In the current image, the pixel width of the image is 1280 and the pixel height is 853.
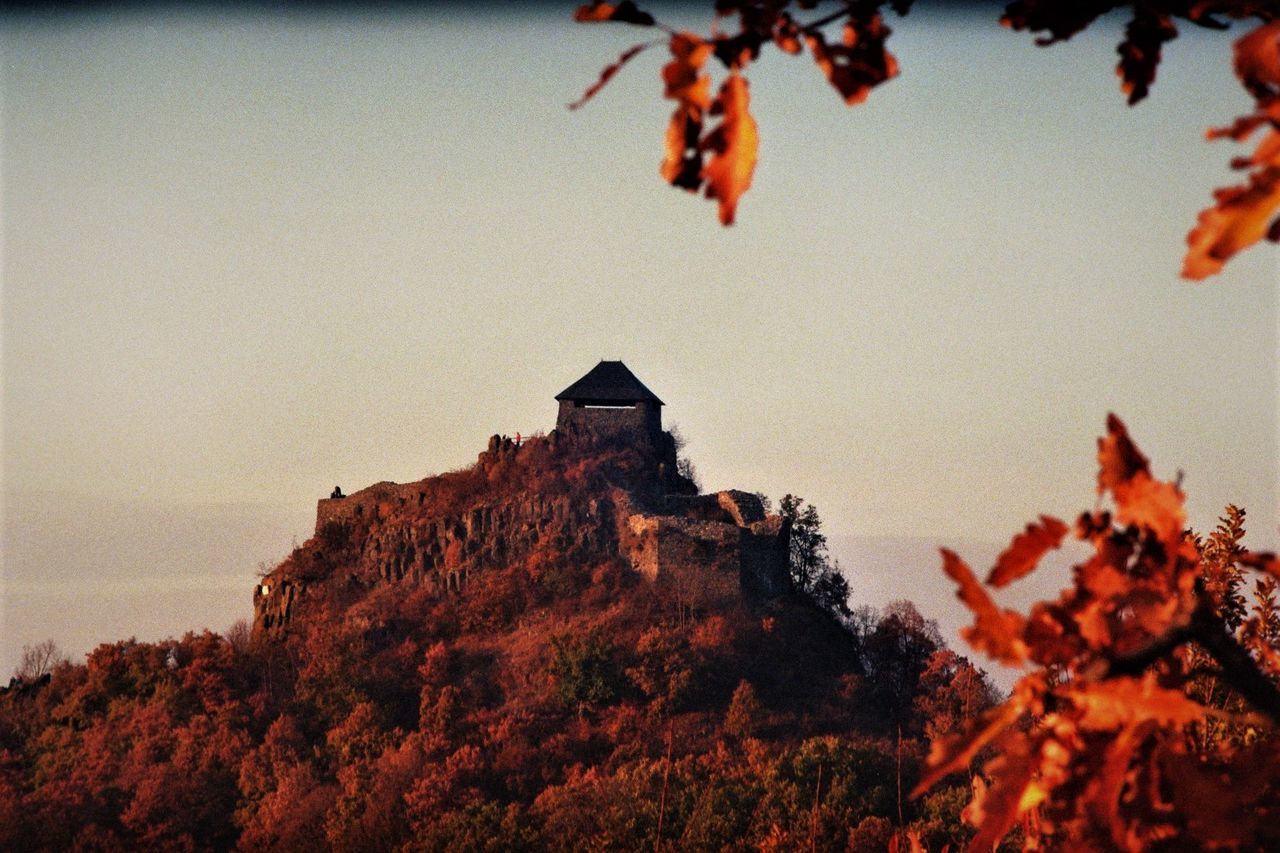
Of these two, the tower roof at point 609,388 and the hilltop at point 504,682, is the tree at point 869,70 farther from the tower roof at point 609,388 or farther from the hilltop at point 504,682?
the tower roof at point 609,388

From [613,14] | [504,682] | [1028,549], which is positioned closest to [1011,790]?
[1028,549]

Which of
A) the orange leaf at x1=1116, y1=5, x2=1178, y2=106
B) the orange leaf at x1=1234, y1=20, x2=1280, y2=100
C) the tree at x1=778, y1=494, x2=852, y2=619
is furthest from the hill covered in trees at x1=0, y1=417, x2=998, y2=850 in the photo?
the orange leaf at x1=1234, y1=20, x2=1280, y2=100

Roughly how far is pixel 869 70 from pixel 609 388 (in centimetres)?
5289

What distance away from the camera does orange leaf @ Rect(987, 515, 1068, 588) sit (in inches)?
107

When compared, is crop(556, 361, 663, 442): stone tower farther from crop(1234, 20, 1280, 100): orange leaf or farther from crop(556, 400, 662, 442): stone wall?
crop(1234, 20, 1280, 100): orange leaf

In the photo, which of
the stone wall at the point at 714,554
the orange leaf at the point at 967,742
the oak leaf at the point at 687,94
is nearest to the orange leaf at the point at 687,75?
the oak leaf at the point at 687,94

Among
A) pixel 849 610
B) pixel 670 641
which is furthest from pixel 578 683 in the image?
pixel 849 610

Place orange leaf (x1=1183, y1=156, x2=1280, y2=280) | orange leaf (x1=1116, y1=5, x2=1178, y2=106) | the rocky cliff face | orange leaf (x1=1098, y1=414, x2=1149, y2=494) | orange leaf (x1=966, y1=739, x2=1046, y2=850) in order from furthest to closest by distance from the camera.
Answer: the rocky cliff face → orange leaf (x1=1116, y1=5, x2=1178, y2=106) → orange leaf (x1=1098, y1=414, x2=1149, y2=494) → orange leaf (x1=966, y1=739, x2=1046, y2=850) → orange leaf (x1=1183, y1=156, x2=1280, y2=280)

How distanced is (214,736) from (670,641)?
1567 centimetres

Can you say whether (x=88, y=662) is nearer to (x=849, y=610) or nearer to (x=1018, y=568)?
(x=849, y=610)

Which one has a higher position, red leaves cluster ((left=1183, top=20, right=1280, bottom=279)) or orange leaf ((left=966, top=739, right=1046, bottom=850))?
red leaves cluster ((left=1183, top=20, right=1280, bottom=279))

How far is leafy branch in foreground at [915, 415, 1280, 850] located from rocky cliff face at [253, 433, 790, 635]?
156 feet

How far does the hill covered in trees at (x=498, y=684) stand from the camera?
44156 millimetres

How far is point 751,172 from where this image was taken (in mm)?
2631
